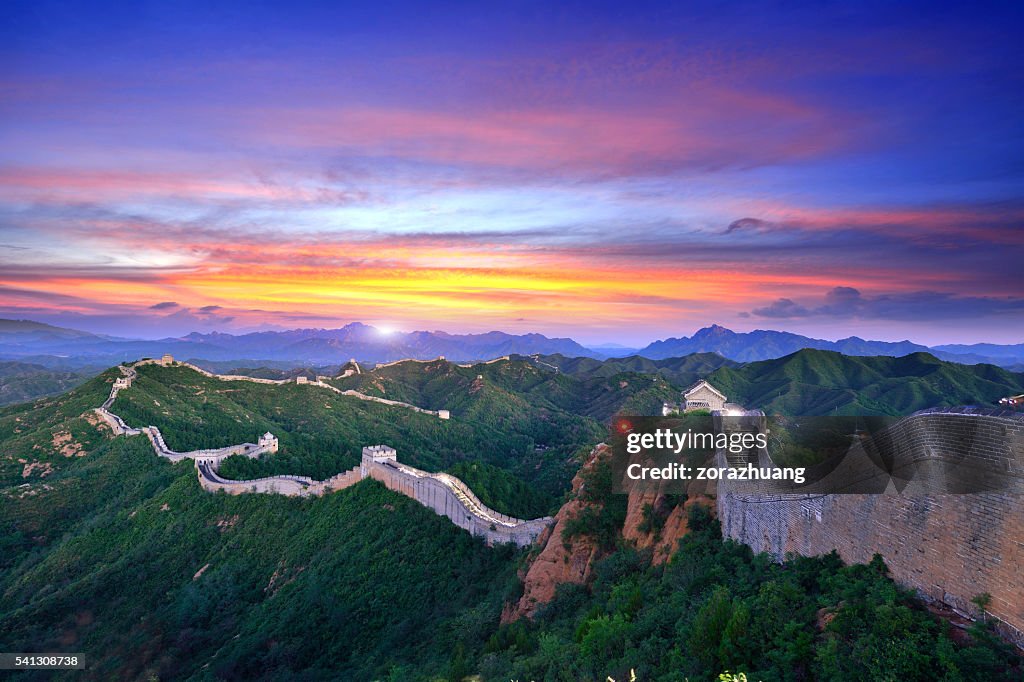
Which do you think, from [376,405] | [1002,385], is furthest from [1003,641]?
[1002,385]

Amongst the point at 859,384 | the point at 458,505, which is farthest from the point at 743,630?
the point at 859,384

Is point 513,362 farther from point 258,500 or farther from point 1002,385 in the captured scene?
point 258,500

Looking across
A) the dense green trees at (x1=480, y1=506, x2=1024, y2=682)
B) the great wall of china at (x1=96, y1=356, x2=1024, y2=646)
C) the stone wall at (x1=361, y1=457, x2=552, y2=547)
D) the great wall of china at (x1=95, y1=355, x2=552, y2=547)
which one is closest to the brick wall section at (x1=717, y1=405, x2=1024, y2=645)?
the great wall of china at (x1=96, y1=356, x2=1024, y2=646)

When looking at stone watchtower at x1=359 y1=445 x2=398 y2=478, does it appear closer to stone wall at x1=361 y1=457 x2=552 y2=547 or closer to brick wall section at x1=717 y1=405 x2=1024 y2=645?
stone wall at x1=361 y1=457 x2=552 y2=547

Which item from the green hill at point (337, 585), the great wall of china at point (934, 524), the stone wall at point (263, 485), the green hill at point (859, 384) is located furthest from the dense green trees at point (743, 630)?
the green hill at point (859, 384)

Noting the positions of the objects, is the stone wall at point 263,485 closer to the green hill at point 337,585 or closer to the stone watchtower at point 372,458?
the green hill at point 337,585
